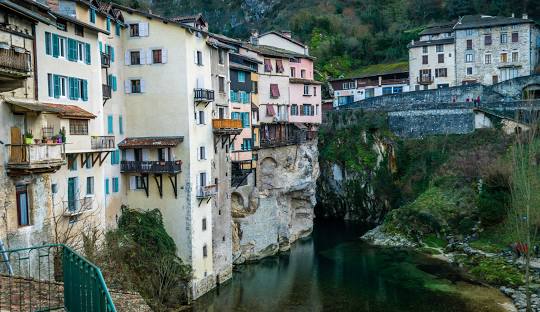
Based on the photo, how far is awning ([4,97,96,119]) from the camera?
86.8 ft

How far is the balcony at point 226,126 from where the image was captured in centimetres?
4534

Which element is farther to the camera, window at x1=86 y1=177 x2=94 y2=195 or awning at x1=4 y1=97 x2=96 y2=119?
window at x1=86 y1=177 x2=94 y2=195

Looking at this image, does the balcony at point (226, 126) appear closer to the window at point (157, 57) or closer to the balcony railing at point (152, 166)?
the balcony railing at point (152, 166)

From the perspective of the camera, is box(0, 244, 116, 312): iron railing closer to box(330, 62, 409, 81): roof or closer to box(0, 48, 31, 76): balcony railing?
box(0, 48, 31, 76): balcony railing

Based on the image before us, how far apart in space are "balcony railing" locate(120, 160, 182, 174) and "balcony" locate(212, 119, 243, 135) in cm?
500

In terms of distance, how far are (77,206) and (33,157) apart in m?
6.94

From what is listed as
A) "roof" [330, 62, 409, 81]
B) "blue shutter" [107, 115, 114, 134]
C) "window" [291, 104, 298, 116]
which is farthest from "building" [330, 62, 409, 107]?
"blue shutter" [107, 115, 114, 134]

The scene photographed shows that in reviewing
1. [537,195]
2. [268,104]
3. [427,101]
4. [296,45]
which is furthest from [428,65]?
[537,195]

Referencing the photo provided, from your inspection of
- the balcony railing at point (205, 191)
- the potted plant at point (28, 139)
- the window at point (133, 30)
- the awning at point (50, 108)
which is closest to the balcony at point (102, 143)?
the awning at point (50, 108)

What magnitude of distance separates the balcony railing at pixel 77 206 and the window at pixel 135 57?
12104 mm

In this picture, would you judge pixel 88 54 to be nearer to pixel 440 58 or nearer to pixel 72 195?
pixel 72 195

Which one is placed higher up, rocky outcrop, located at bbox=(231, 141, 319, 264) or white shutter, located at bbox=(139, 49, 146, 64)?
white shutter, located at bbox=(139, 49, 146, 64)

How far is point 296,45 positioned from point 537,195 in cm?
3255

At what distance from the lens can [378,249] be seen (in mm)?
57750
